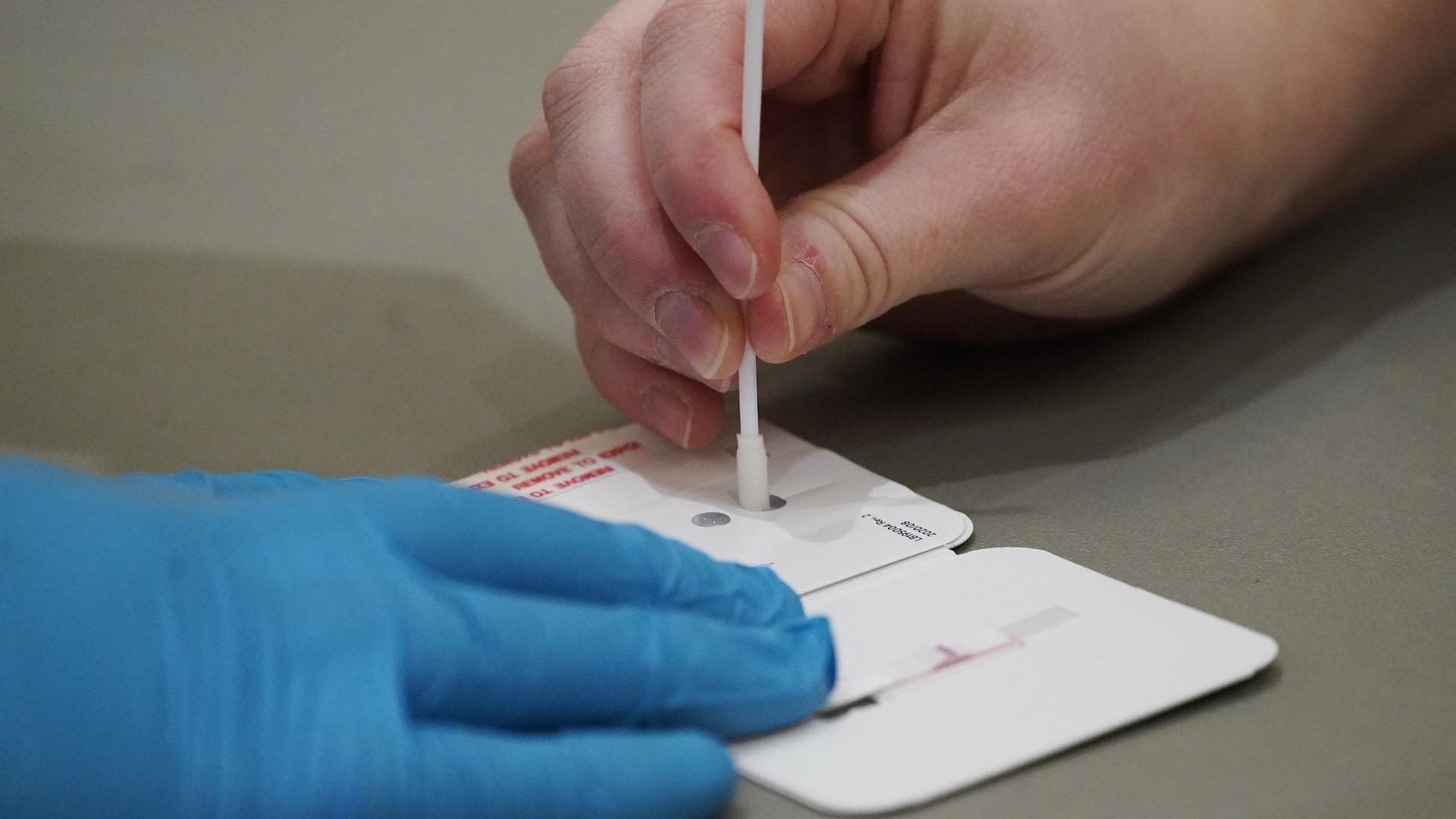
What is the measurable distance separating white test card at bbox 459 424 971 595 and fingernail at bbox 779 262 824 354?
0.10m

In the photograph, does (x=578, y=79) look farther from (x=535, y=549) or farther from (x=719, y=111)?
(x=535, y=549)

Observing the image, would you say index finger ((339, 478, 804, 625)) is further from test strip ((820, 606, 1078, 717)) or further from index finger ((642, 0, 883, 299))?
index finger ((642, 0, 883, 299))

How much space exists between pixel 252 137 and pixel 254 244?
18cm

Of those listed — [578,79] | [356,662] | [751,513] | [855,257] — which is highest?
[578,79]

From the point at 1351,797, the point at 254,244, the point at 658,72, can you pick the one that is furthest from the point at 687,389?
the point at 254,244

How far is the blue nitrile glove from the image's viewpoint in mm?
397

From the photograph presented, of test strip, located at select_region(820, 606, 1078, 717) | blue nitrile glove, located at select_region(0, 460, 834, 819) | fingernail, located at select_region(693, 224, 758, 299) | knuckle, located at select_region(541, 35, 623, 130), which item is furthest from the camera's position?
knuckle, located at select_region(541, 35, 623, 130)

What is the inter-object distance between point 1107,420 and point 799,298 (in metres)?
0.24

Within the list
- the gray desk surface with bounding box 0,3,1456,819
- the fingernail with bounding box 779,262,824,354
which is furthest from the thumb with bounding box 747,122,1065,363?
the gray desk surface with bounding box 0,3,1456,819

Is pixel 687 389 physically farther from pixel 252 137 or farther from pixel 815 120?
pixel 252 137

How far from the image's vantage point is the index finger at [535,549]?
0.46 metres

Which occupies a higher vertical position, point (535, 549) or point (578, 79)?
point (578, 79)

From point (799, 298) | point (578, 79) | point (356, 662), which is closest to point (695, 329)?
point (799, 298)

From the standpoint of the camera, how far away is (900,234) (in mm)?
672
